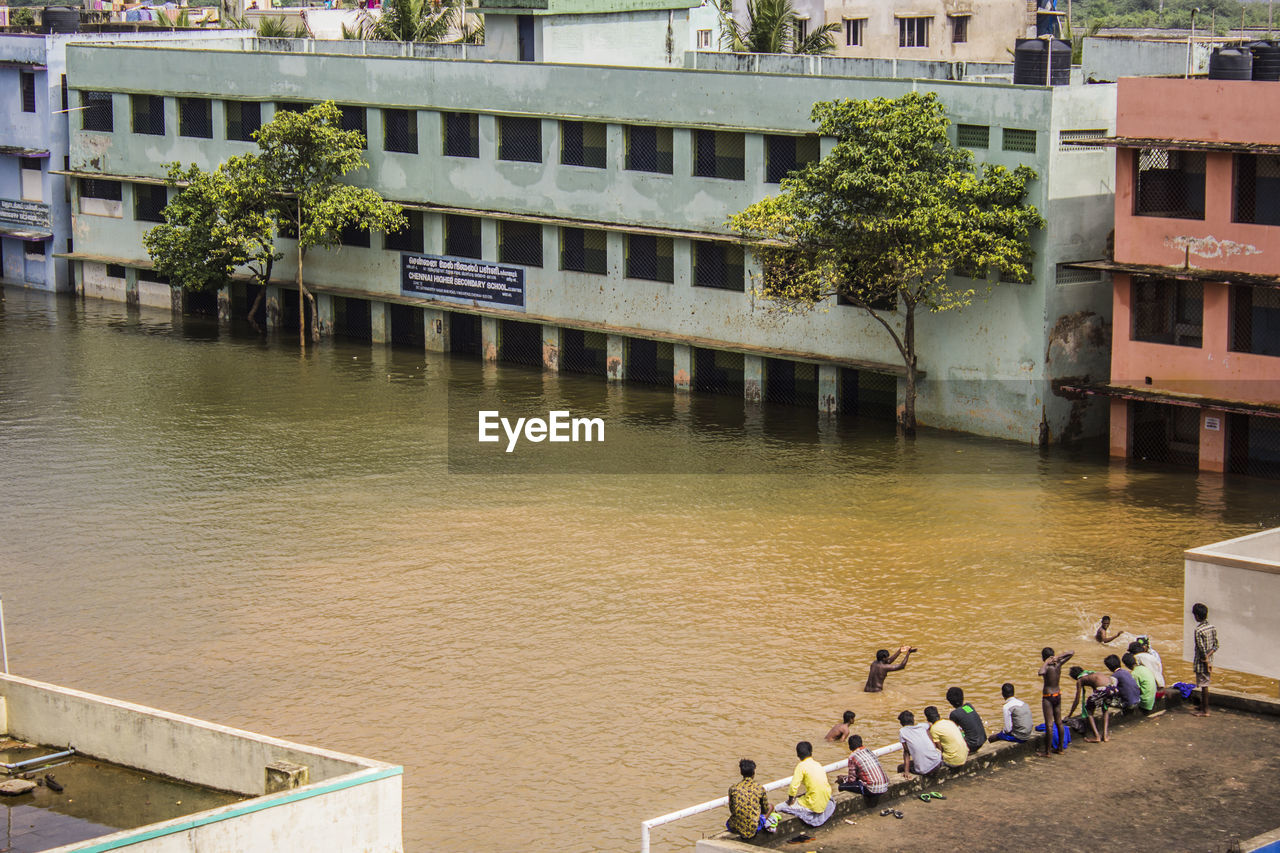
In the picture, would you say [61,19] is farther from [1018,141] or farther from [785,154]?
[1018,141]

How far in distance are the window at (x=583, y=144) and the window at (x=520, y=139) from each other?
0.75 meters

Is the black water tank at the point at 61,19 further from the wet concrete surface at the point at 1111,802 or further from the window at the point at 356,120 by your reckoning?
the wet concrete surface at the point at 1111,802

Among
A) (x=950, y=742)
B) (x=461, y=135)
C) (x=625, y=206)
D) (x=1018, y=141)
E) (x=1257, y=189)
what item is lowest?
(x=950, y=742)

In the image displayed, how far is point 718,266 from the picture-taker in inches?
1446

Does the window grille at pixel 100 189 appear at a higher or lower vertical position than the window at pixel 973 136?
lower

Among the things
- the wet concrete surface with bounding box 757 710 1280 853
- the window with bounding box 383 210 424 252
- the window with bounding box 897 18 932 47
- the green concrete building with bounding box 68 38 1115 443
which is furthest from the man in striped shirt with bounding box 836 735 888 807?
the window with bounding box 897 18 932 47

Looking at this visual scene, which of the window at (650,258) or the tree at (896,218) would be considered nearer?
the tree at (896,218)

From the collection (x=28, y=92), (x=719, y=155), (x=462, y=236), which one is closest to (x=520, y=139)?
(x=462, y=236)

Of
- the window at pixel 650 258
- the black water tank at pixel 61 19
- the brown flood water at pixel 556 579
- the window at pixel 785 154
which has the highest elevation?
the black water tank at pixel 61 19

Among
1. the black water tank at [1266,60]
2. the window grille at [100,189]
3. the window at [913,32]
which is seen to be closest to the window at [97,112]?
the window grille at [100,189]

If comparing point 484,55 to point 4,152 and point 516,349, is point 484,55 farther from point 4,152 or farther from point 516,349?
point 4,152

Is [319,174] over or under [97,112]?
under

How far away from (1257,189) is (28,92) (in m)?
37.2

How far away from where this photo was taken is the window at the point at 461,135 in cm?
4062
